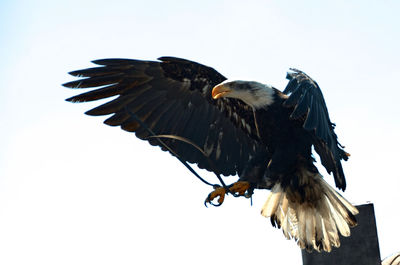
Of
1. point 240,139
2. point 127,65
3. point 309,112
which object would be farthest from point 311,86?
point 127,65

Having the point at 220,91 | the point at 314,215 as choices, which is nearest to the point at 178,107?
the point at 220,91

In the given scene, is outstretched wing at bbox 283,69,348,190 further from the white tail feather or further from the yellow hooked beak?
the yellow hooked beak

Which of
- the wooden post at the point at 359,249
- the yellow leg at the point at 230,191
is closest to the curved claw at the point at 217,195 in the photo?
the yellow leg at the point at 230,191

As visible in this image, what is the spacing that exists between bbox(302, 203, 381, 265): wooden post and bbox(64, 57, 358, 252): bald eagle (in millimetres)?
243

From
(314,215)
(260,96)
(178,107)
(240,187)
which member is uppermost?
(178,107)

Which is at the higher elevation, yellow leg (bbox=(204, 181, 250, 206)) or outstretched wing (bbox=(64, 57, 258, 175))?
outstretched wing (bbox=(64, 57, 258, 175))

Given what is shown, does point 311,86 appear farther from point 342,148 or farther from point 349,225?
point 349,225

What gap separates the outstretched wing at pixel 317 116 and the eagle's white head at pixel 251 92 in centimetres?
31

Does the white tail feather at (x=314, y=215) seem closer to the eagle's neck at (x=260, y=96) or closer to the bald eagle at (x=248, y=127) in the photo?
the bald eagle at (x=248, y=127)

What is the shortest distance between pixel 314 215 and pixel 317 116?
1.31m

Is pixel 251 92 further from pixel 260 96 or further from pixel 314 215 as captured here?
pixel 314 215

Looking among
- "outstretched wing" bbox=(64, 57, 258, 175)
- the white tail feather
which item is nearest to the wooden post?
the white tail feather

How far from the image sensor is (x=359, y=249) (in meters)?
6.75

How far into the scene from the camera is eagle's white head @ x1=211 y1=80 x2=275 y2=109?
6598 millimetres
